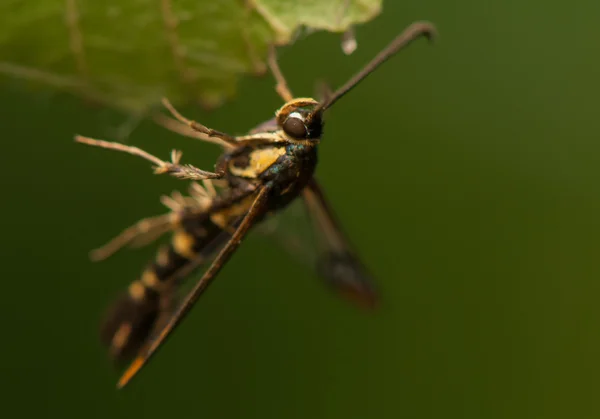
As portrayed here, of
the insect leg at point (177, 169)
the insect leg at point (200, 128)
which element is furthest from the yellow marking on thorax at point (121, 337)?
the insect leg at point (200, 128)

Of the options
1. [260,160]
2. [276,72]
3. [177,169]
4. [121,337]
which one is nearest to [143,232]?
[121,337]

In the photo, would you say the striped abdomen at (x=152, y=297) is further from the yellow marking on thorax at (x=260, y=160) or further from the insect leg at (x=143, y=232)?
the yellow marking on thorax at (x=260, y=160)

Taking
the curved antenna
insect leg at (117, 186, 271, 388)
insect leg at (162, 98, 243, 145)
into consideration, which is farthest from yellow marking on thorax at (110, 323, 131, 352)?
the curved antenna

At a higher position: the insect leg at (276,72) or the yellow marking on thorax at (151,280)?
the insect leg at (276,72)

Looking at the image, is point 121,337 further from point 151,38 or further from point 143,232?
point 151,38

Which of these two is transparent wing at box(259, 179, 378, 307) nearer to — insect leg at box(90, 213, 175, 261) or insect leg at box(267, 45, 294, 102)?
insect leg at box(90, 213, 175, 261)

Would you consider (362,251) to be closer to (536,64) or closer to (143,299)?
(536,64)
